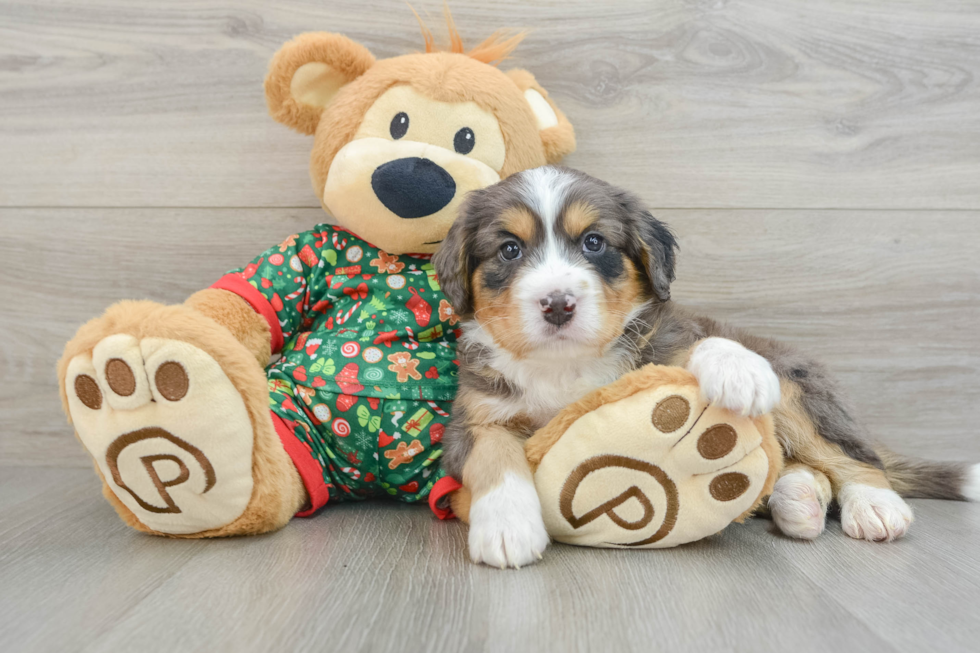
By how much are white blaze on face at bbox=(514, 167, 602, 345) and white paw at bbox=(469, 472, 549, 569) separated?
1.17ft

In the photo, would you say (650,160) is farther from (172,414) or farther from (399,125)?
(172,414)

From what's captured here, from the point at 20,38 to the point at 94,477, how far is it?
1625mm

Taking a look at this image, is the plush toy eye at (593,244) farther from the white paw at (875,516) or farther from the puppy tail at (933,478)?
the puppy tail at (933,478)

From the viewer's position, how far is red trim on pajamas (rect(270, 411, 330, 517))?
5.97ft

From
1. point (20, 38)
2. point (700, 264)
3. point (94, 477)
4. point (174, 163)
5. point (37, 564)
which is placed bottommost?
point (94, 477)

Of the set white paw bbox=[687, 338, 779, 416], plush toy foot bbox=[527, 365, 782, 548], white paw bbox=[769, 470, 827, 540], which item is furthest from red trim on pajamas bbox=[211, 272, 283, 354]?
white paw bbox=[769, 470, 827, 540]

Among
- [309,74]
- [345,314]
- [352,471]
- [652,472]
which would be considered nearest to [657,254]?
[652,472]

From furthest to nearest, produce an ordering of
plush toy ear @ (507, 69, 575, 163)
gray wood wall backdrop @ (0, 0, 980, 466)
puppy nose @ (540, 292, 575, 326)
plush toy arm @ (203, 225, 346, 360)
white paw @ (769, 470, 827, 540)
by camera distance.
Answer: gray wood wall backdrop @ (0, 0, 980, 466)
plush toy ear @ (507, 69, 575, 163)
plush toy arm @ (203, 225, 346, 360)
white paw @ (769, 470, 827, 540)
puppy nose @ (540, 292, 575, 326)

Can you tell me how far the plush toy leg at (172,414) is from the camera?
1.50m

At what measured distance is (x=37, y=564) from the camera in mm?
1594

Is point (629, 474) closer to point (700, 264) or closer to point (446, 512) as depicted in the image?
point (446, 512)

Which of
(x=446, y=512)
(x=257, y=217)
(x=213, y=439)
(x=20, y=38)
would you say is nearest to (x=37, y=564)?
(x=213, y=439)

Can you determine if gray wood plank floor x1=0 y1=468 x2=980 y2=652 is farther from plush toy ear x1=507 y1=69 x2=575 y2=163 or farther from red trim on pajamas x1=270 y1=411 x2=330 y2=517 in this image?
plush toy ear x1=507 y1=69 x2=575 y2=163

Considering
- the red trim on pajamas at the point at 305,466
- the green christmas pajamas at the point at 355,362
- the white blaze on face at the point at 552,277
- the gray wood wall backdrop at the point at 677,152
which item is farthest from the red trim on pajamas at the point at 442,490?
the gray wood wall backdrop at the point at 677,152
